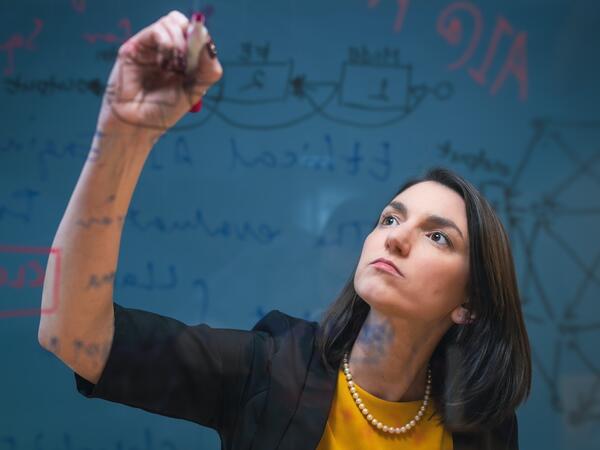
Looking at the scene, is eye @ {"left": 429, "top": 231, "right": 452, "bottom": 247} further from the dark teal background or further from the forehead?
the dark teal background

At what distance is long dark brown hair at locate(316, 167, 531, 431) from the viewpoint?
0.68 meters

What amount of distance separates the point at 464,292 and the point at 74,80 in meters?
0.44

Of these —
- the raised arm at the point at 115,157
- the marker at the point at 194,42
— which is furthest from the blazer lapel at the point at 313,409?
the marker at the point at 194,42

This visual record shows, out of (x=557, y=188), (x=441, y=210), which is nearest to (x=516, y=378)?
(x=441, y=210)

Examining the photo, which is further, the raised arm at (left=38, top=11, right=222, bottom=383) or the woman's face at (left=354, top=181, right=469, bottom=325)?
the woman's face at (left=354, top=181, right=469, bottom=325)

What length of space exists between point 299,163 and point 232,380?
1.13ft

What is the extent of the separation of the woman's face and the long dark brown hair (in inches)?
0.6

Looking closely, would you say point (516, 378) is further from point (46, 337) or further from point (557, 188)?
point (46, 337)

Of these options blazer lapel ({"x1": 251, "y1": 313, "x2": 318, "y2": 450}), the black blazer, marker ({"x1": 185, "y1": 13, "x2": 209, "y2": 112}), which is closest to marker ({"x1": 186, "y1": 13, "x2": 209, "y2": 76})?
marker ({"x1": 185, "y1": 13, "x2": 209, "y2": 112})

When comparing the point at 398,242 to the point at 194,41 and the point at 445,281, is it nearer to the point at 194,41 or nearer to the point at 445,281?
the point at 445,281

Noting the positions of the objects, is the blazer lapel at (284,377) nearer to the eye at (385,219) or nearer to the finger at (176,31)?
the eye at (385,219)

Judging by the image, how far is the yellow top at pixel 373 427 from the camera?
0.64m

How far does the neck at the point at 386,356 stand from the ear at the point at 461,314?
0.03m

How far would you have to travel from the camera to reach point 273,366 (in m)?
0.62
